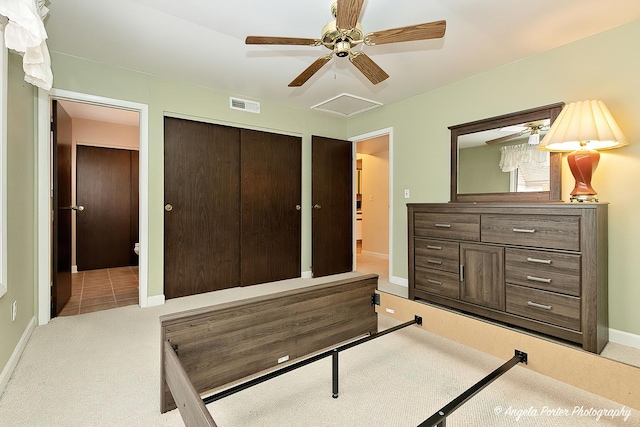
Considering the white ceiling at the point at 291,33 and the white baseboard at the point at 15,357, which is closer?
the white baseboard at the point at 15,357

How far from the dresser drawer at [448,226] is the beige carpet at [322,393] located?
97 cm

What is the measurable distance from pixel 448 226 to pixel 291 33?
212 cm

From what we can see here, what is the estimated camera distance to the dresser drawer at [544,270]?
6.83 feet

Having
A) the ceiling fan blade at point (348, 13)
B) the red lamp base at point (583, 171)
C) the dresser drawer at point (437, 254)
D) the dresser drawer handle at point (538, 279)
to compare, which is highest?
the ceiling fan blade at point (348, 13)

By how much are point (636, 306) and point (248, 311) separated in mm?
2728

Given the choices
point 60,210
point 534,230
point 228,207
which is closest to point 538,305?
point 534,230

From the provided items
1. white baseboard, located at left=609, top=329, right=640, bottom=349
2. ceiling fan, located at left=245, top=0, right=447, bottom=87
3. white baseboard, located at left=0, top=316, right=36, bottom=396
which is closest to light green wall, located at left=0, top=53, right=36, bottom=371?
white baseboard, located at left=0, top=316, right=36, bottom=396

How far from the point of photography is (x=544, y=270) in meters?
2.21

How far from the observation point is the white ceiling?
6.60ft

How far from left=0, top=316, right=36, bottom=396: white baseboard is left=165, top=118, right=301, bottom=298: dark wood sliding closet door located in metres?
1.07

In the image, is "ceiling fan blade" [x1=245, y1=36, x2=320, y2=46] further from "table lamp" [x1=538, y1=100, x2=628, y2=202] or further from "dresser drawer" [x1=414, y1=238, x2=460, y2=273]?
"dresser drawer" [x1=414, y1=238, x2=460, y2=273]

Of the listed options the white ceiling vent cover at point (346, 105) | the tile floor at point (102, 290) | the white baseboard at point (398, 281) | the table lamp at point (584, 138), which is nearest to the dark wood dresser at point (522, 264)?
the table lamp at point (584, 138)

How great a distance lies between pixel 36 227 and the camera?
8.33ft

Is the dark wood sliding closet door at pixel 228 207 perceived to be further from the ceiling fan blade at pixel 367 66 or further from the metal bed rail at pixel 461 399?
the metal bed rail at pixel 461 399
